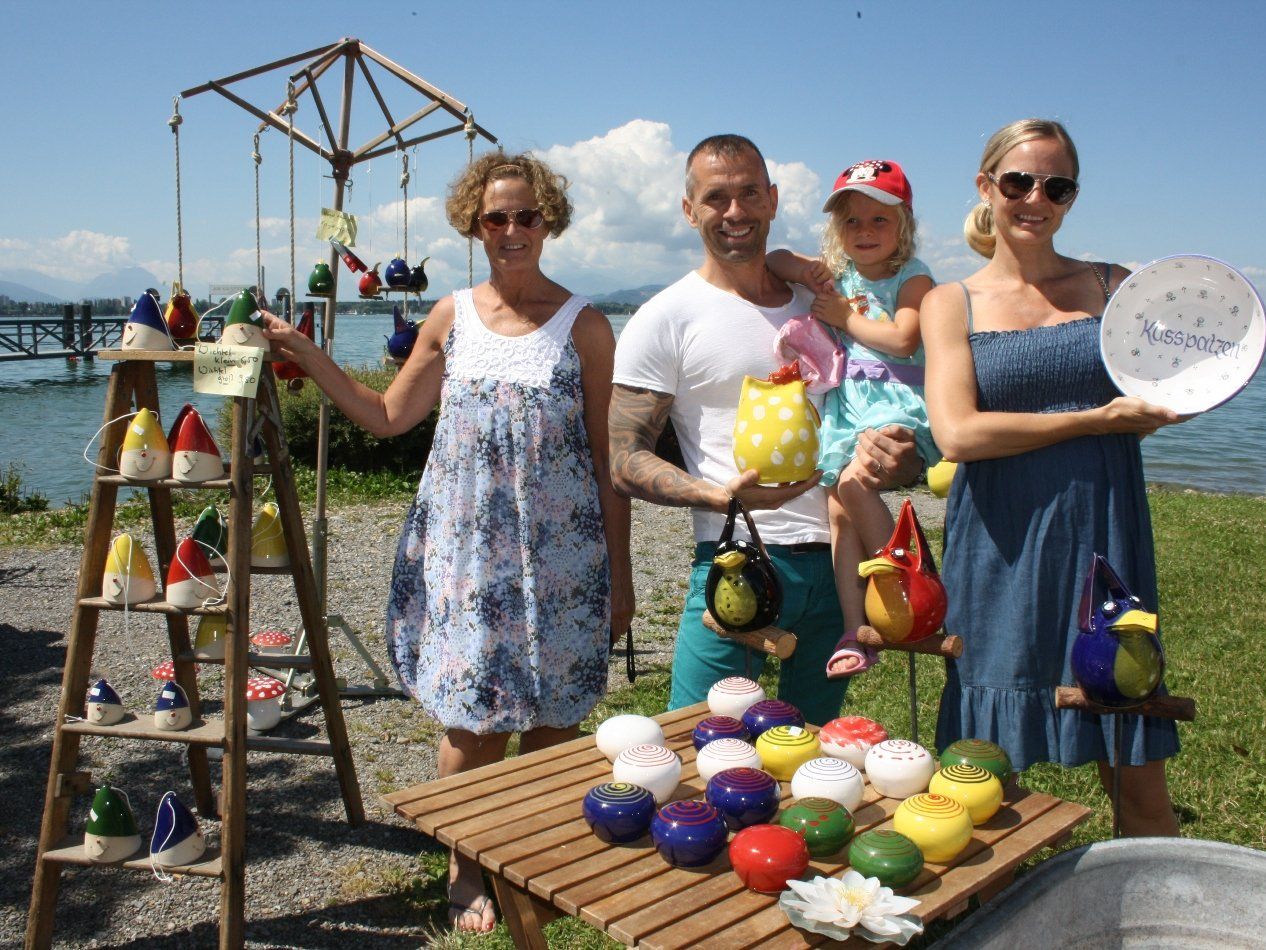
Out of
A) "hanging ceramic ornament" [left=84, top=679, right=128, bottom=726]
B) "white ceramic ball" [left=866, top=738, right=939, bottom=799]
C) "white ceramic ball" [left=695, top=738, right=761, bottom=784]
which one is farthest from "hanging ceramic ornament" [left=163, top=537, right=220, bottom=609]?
"white ceramic ball" [left=866, top=738, right=939, bottom=799]

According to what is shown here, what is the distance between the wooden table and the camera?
1419 mm

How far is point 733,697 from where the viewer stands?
6.96ft

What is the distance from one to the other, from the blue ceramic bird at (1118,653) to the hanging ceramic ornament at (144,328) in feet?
7.92

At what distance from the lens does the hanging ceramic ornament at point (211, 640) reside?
9.66 ft

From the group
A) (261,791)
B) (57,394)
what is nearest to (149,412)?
(261,791)

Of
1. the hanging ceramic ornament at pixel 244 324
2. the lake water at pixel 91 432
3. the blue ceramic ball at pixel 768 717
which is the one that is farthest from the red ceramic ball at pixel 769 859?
the lake water at pixel 91 432

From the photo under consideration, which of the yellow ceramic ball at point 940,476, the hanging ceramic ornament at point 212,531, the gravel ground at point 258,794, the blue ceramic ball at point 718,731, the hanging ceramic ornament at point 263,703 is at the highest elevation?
the yellow ceramic ball at point 940,476

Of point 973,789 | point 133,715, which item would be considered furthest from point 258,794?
point 973,789

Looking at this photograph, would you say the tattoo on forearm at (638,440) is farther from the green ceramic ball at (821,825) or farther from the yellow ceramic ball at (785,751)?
the green ceramic ball at (821,825)

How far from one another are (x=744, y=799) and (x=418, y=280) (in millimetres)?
3502

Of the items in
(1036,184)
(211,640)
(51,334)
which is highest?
(1036,184)

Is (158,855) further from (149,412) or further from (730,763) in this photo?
(730,763)

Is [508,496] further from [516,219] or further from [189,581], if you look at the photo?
[189,581]

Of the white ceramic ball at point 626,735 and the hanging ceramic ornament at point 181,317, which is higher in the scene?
the hanging ceramic ornament at point 181,317
